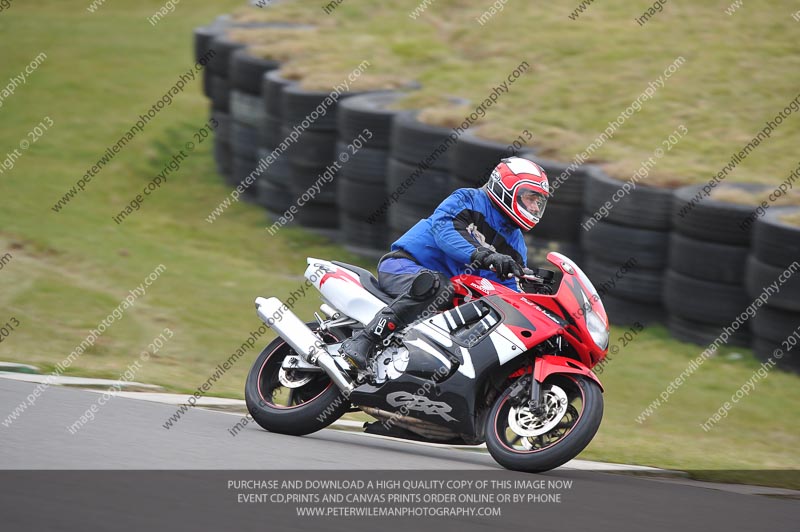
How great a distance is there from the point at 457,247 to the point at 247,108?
10355mm

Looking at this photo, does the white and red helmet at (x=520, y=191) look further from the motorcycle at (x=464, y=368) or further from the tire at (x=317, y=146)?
the tire at (x=317, y=146)

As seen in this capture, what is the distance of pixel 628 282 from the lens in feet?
35.3

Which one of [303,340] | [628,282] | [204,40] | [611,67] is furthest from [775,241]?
[204,40]

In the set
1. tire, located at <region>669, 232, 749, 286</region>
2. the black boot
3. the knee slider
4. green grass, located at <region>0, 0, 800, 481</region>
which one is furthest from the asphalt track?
tire, located at <region>669, 232, 749, 286</region>

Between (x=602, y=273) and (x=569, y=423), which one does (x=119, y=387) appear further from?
(x=602, y=273)

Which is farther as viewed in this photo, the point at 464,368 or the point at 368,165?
the point at 368,165

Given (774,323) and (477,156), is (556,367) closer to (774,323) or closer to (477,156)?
(774,323)

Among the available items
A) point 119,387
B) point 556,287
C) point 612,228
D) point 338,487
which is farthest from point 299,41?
point 338,487

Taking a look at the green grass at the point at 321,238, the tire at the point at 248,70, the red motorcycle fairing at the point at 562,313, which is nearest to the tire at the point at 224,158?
the green grass at the point at 321,238

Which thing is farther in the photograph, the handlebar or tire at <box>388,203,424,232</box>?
tire at <box>388,203,424,232</box>

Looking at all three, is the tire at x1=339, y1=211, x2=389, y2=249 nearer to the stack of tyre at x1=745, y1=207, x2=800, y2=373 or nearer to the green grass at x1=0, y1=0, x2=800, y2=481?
the green grass at x1=0, y1=0, x2=800, y2=481

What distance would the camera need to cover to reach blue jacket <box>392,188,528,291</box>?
22.2 ft

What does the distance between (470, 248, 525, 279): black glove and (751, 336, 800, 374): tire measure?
4.13 m

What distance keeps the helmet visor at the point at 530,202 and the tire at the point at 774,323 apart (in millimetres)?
3791
